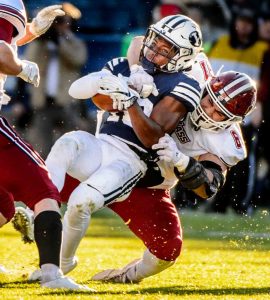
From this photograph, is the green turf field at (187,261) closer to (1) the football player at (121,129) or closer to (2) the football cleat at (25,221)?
(2) the football cleat at (25,221)

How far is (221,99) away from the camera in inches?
262

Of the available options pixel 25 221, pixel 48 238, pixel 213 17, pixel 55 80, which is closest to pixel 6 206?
pixel 25 221

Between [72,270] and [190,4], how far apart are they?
634 cm

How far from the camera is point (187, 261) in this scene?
8031 mm

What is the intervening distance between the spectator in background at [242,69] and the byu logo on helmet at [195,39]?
4376 millimetres

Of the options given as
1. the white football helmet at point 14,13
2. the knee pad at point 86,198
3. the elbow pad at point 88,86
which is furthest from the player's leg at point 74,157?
the white football helmet at point 14,13

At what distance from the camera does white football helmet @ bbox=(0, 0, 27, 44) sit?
5934mm

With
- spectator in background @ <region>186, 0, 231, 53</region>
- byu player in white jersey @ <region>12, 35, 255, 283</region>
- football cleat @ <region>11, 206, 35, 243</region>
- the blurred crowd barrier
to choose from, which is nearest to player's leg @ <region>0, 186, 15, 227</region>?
football cleat @ <region>11, 206, 35, 243</region>

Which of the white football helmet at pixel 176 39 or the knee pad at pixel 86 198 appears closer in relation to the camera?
the knee pad at pixel 86 198

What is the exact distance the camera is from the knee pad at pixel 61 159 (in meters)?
6.39

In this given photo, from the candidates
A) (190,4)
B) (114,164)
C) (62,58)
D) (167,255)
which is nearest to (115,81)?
(114,164)

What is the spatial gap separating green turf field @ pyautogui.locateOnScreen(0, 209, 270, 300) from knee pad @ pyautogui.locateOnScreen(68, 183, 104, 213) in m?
0.41

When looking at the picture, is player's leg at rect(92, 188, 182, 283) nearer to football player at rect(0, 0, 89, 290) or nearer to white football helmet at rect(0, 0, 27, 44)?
football player at rect(0, 0, 89, 290)

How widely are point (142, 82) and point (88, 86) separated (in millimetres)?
271
